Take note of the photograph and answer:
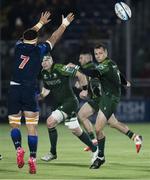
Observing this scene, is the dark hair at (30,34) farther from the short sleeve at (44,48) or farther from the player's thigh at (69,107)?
the player's thigh at (69,107)

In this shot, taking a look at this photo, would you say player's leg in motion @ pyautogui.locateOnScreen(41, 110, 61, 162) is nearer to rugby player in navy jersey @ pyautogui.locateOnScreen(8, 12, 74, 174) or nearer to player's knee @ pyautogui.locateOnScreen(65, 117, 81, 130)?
player's knee @ pyautogui.locateOnScreen(65, 117, 81, 130)

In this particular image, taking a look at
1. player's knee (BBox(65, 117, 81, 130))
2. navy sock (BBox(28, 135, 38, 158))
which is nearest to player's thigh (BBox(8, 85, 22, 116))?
navy sock (BBox(28, 135, 38, 158))

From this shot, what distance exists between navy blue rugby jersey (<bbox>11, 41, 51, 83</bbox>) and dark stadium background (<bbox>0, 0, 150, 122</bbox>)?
11.3 meters

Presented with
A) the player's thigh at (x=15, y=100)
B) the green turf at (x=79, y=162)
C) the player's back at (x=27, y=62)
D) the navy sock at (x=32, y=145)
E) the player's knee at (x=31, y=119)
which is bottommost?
the green turf at (x=79, y=162)

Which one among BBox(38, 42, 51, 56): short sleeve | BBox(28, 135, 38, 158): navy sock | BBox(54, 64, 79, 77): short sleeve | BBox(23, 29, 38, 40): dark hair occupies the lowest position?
BBox(28, 135, 38, 158): navy sock

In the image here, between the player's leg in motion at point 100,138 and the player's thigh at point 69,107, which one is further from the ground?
the player's thigh at point 69,107

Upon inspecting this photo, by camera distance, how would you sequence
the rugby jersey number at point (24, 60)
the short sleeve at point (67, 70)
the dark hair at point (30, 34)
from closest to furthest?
the dark hair at point (30, 34)
the rugby jersey number at point (24, 60)
the short sleeve at point (67, 70)

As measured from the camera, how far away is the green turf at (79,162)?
1261cm

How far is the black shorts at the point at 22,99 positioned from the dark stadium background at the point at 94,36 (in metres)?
11.2

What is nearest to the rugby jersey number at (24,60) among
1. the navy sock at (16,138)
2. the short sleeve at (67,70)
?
the navy sock at (16,138)

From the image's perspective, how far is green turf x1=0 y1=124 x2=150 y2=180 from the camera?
12.6m

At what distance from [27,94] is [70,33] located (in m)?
14.3

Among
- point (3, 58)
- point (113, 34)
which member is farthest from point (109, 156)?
point (113, 34)

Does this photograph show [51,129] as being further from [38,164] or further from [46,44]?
[46,44]
